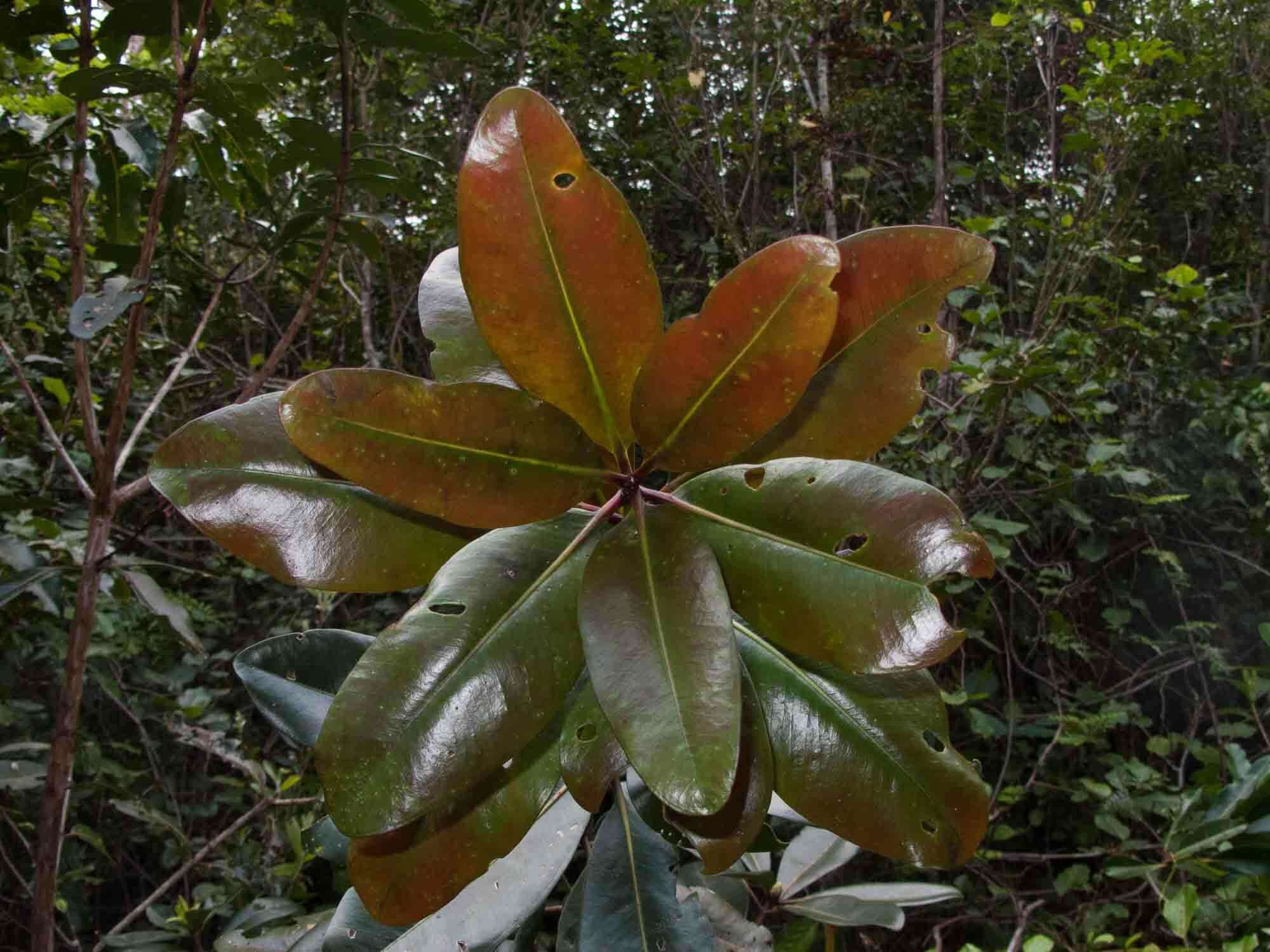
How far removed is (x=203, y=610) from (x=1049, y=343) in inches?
93.8

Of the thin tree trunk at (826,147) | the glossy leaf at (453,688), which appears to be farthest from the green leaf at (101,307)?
the thin tree trunk at (826,147)

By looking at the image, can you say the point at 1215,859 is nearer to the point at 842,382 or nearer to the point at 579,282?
the point at 842,382

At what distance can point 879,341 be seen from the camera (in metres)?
0.48

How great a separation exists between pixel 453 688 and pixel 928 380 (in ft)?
7.38

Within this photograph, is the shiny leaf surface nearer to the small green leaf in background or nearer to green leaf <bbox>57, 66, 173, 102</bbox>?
green leaf <bbox>57, 66, 173, 102</bbox>

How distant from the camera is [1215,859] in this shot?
0.87 meters

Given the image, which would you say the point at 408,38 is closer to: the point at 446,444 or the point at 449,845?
the point at 446,444

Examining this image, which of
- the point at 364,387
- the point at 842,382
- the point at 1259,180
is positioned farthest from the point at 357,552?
the point at 1259,180

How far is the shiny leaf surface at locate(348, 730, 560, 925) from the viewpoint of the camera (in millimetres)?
441

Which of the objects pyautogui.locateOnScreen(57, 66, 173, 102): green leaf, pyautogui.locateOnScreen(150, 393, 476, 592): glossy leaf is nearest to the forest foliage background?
pyautogui.locateOnScreen(57, 66, 173, 102): green leaf

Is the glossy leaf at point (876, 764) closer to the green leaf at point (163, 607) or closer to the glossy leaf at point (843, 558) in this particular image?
the glossy leaf at point (843, 558)

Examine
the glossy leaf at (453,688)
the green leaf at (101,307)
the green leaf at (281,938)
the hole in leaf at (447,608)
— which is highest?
the green leaf at (101,307)

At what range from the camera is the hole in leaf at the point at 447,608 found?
41 cm

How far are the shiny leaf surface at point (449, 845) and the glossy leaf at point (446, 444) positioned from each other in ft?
0.45
